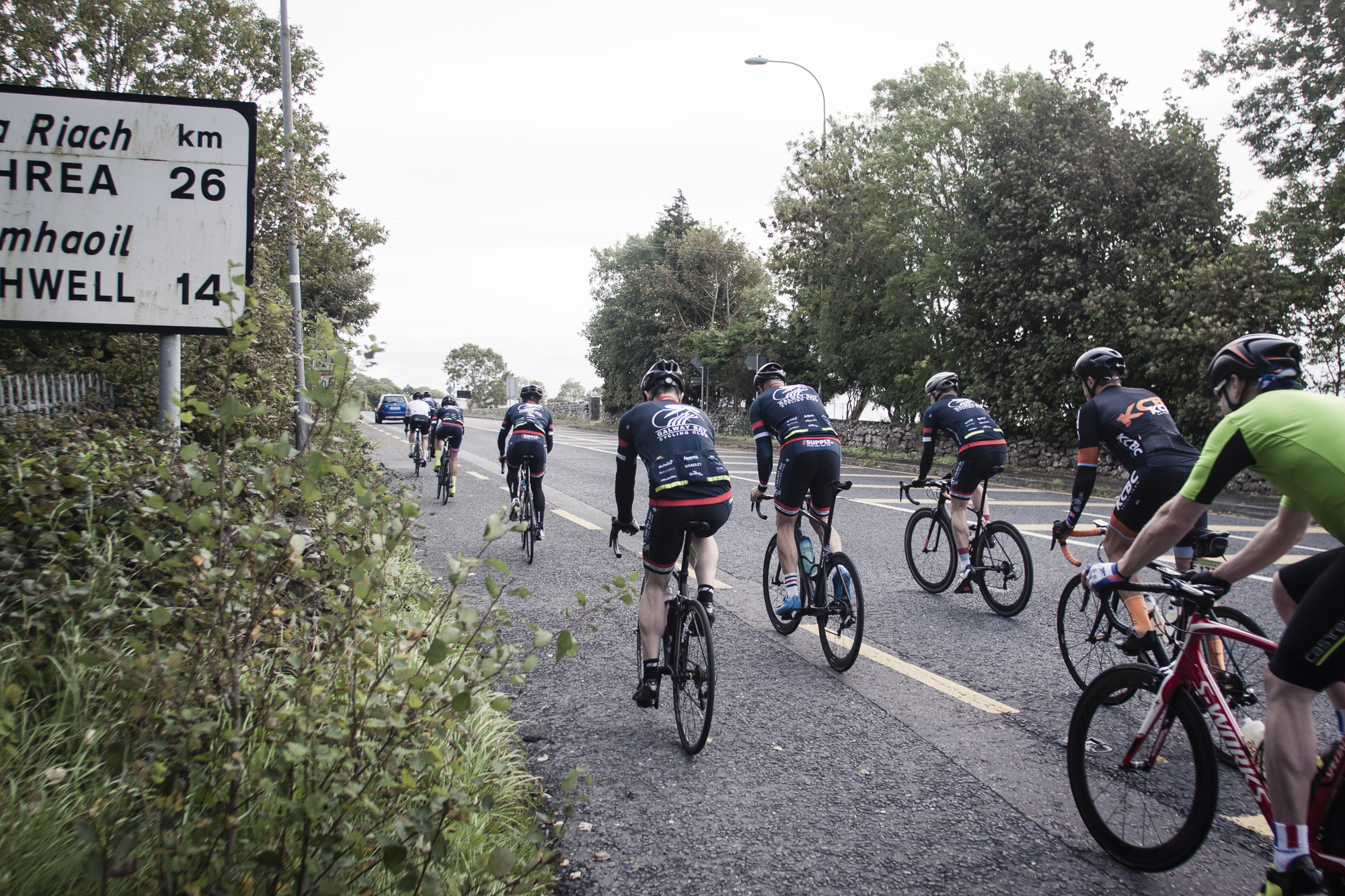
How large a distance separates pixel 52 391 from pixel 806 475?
987 centimetres

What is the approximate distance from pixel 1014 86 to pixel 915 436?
10.8 m

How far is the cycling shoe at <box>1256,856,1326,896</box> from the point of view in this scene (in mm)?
2375

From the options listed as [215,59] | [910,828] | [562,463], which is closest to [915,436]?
[562,463]

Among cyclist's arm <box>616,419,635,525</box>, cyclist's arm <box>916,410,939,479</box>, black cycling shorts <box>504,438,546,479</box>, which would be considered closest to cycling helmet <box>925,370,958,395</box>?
cyclist's arm <box>916,410,939,479</box>

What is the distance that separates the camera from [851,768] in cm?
362

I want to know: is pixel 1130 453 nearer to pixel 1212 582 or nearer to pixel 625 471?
pixel 1212 582

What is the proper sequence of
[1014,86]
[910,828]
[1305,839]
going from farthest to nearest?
[1014,86] < [910,828] < [1305,839]

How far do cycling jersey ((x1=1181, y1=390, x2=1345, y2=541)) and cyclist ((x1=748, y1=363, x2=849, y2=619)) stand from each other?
2.83m

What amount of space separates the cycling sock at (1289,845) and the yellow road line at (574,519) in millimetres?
8153

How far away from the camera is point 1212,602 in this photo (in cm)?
278

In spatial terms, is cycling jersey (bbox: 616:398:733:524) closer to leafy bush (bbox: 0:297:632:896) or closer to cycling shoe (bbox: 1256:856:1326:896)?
leafy bush (bbox: 0:297:632:896)

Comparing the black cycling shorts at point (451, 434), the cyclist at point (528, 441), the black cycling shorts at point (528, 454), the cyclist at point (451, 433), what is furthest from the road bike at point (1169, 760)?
the black cycling shorts at point (451, 434)

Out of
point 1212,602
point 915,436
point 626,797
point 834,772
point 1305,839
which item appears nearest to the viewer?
point 1305,839

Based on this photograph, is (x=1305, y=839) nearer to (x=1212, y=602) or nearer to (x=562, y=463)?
(x=1212, y=602)
